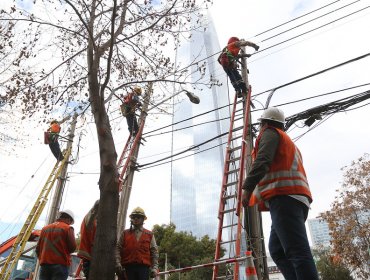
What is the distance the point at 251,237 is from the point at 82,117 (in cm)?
380

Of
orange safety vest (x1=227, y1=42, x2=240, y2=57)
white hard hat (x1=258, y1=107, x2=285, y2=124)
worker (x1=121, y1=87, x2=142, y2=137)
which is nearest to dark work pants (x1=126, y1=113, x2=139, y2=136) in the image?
worker (x1=121, y1=87, x2=142, y2=137)

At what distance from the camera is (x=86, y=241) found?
14.6 feet

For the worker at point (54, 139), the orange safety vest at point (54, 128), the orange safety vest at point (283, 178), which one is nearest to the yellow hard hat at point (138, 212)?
the orange safety vest at point (283, 178)

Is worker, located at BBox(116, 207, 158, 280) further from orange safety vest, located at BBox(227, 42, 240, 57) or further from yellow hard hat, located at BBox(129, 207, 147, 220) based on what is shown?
orange safety vest, located at BBox(227, 42, 240, 57)

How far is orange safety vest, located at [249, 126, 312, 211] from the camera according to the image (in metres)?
2.75

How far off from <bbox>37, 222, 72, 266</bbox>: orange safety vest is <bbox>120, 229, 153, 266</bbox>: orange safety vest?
3.26 ft

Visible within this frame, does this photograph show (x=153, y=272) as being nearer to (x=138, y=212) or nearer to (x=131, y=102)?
(x=138, y=212)

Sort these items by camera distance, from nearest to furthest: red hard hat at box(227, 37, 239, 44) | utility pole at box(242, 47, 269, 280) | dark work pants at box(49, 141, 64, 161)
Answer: utility pole at box(242, 47, 269, 280) < red hard hat at box(227, 37, 239, 44) < dark work pants at box(49, 141, 64, 161)

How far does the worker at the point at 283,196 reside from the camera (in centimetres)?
252

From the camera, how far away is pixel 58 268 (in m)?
4.79

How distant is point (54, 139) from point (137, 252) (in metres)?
7.15

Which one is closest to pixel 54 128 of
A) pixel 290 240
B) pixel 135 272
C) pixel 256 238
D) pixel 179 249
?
pixel 256 238

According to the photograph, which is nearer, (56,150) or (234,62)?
(234,62)

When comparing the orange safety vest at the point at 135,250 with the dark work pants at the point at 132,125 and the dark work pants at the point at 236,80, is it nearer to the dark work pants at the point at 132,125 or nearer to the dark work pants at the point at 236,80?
the dark work pants at the point at 236,80
